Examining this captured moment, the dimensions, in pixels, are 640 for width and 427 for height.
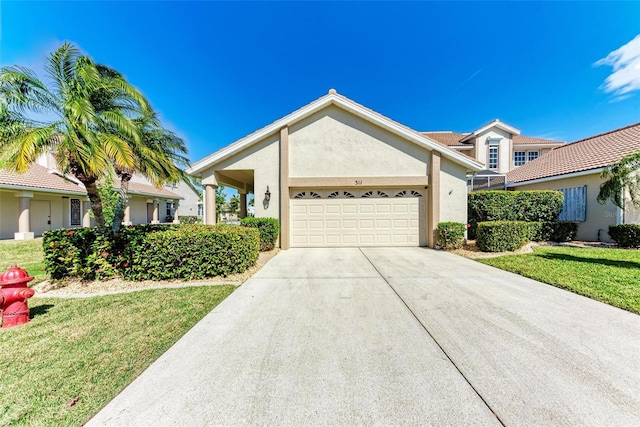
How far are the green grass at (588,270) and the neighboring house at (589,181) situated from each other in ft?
9.09

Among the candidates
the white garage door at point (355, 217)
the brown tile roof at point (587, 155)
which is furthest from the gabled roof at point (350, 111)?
the brown tile roof at point (587, 155)

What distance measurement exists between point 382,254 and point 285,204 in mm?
4240

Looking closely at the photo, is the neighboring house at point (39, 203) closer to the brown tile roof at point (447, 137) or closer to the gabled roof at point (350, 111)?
the gabled roof at point (350, 111)

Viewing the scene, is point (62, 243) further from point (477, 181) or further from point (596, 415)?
point (477, 181)

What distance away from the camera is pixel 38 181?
14.7 m

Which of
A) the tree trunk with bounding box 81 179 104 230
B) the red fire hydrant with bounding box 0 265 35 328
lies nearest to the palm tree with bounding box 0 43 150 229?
the tree trunk with bounding box 81 179 104 230

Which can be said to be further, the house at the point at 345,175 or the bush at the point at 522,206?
the bush at the point at 522,206

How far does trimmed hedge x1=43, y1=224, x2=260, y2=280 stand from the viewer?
5.56 metres

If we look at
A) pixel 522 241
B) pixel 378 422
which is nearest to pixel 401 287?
pixel 378 422

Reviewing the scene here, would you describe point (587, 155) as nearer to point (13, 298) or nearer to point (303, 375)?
point (303, 375)

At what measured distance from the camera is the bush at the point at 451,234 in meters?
9.29

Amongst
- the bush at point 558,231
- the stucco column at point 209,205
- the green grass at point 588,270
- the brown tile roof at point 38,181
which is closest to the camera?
the green grass at point 588,270

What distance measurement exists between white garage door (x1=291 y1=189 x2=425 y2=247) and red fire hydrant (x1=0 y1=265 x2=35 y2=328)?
24.0 ft

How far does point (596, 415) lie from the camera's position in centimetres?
199
